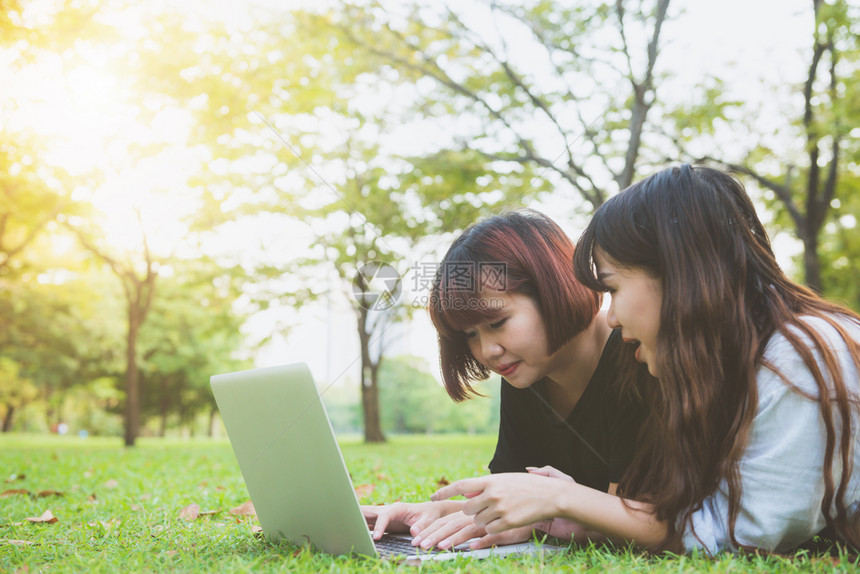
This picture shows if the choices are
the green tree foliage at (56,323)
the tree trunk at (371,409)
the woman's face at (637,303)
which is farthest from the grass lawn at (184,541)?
the green tree foliage at (56,323)

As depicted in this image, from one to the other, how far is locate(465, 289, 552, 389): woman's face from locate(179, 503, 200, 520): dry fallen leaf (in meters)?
1.48

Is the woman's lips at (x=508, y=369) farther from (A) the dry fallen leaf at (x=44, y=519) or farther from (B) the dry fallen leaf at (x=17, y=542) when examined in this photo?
(A) the dry fallen leaf at (x=44, y=519)

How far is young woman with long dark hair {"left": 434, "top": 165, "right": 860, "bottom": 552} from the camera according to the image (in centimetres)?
153

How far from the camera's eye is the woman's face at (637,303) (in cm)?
168

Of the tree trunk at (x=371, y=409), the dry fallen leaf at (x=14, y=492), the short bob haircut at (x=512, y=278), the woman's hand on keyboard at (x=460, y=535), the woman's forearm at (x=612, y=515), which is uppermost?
the short bob haircut at (x=512, y=278)

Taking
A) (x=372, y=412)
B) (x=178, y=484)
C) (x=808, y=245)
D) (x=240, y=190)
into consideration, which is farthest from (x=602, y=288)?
(x=372, y=412)

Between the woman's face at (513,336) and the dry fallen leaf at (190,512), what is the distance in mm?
1483

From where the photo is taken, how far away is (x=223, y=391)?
5.83 feet

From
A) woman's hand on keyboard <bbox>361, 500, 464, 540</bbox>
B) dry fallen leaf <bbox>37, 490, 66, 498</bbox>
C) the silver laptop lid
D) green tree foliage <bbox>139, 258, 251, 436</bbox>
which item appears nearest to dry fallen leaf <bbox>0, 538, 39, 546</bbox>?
the silver laptop lid

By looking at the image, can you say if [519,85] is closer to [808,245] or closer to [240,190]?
[808,245]

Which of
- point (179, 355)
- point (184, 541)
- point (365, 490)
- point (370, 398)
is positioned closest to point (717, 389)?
point (184, 541)

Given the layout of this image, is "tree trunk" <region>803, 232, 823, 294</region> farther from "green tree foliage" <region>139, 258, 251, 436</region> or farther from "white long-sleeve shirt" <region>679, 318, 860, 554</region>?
"green tree foliage" <region>139, 258, 251, 436</region>

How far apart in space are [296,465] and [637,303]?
37.6 inches

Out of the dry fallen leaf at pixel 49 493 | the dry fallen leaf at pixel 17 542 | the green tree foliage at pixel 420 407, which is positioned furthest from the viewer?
the green tree foliage at pixel 420 407
